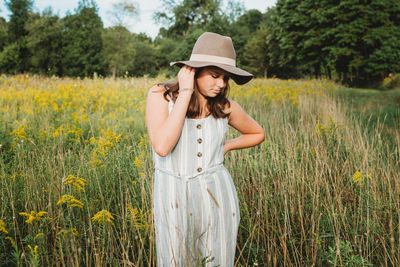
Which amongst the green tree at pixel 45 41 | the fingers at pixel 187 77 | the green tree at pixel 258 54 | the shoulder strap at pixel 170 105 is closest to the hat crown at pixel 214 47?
the fingers at pixel 187 77

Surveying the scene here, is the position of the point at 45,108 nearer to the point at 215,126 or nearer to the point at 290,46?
the point at 215,126

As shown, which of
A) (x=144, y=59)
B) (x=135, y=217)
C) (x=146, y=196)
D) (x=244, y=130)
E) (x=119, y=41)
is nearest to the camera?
(x=244, y=130)

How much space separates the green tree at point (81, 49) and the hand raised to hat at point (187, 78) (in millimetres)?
33243

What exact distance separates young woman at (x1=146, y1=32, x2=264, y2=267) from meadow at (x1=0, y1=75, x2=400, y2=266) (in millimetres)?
148

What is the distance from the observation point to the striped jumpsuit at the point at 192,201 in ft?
4.44

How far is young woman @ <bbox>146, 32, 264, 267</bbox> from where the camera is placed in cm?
134

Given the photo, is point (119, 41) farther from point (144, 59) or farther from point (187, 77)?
point (187, 77)

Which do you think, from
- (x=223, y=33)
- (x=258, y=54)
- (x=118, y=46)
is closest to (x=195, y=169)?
(x=118, y=46)

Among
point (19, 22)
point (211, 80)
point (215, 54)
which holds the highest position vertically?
point (19, 22)

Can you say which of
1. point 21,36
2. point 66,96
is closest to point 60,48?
point 21,36

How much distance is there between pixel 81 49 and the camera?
108 feet

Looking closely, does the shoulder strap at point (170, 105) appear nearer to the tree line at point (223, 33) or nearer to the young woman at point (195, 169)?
the young woman at point (195, 169)

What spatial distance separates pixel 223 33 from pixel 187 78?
3027 cm

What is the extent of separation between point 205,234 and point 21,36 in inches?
1697
